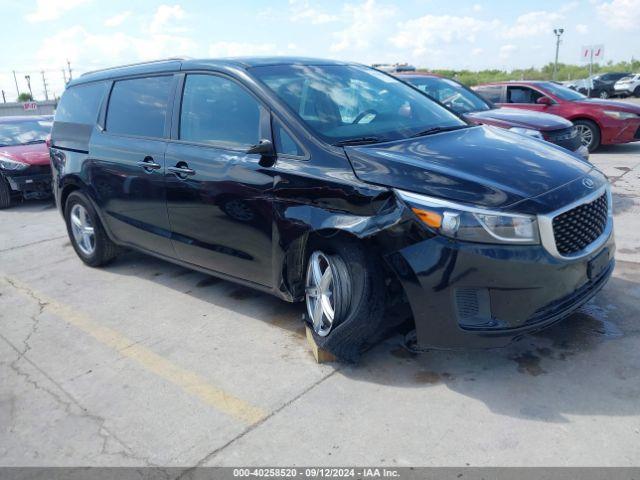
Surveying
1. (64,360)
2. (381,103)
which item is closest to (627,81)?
(381,103)

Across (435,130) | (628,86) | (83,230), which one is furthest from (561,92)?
(628,86)

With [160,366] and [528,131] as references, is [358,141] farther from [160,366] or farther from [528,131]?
[528,131]

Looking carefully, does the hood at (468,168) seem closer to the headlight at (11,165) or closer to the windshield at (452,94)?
the windshield at (452,94)

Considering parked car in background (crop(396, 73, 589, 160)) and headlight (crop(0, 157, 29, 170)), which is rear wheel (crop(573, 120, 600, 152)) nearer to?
parked car in background (crop(396, 73, 589, 160))

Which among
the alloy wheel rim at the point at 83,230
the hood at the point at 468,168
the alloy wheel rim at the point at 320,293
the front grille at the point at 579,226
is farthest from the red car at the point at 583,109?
the alloy wheel rim at the point at 320,293

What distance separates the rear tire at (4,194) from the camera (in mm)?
9086

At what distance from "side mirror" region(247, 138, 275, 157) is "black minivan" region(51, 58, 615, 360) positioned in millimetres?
12

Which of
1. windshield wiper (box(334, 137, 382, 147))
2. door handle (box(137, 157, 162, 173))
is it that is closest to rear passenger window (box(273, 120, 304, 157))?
windshield wiper (box(334, 137, 382, 147))

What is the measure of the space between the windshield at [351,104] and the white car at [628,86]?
29.0 metres

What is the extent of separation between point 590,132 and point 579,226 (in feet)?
27.7

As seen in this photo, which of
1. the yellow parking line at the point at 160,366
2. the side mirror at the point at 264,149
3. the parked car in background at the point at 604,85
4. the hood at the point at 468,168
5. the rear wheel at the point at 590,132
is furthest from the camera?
the parked car in background at the point at 604,85

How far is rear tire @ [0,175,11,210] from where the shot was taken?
909 cm

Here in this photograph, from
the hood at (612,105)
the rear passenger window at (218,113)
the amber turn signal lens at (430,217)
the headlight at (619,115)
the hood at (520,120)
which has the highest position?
the rear passenger window at (218,113)

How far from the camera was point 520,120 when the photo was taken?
748 centimetres
